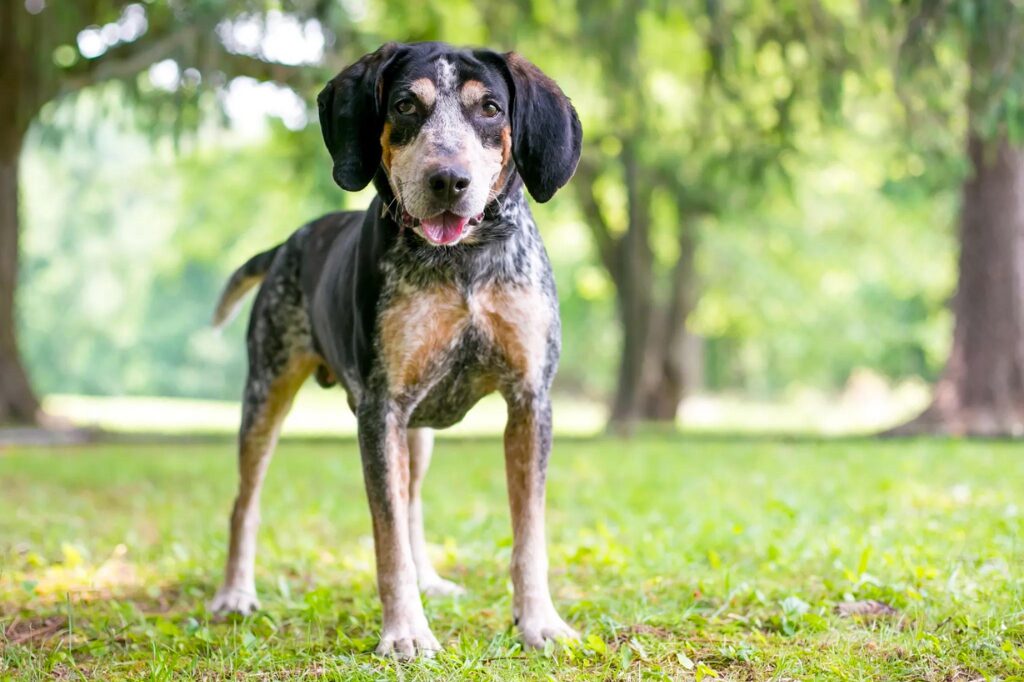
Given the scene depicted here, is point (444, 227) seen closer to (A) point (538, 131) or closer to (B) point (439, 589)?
(A) point (538, 131)

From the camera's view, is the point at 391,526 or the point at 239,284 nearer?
the point at 391,526

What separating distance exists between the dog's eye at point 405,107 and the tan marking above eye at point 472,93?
0.16 m

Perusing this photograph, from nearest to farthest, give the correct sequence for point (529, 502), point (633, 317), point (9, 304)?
point (529, 502)
point (9, 304)
point (633, 317)

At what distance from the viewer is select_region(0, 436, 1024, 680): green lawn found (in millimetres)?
3678

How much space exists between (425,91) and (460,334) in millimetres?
829

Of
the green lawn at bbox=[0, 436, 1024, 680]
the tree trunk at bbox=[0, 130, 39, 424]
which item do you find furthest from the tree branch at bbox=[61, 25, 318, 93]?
the green lawn at bbox=[0, 436, 1024, 680]

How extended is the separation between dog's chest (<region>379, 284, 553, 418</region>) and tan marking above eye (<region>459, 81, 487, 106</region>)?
0.63 metres

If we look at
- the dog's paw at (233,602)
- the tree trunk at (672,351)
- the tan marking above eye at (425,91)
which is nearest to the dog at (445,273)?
the tan marking above eye at (425,91)

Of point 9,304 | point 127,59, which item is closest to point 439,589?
point 127,59

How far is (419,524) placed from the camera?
16.1 feet

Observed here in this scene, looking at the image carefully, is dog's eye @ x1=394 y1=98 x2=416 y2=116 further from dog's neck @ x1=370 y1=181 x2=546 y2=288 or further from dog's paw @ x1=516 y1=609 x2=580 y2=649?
dog's paw @ x1=516 y1=609 x2=580 y2=649

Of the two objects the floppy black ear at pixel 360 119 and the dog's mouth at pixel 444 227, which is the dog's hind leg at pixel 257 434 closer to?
the floppy black ear at pixel 360 119

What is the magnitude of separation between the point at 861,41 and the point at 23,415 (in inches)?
455

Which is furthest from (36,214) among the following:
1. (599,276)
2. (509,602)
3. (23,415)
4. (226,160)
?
(509,602)
